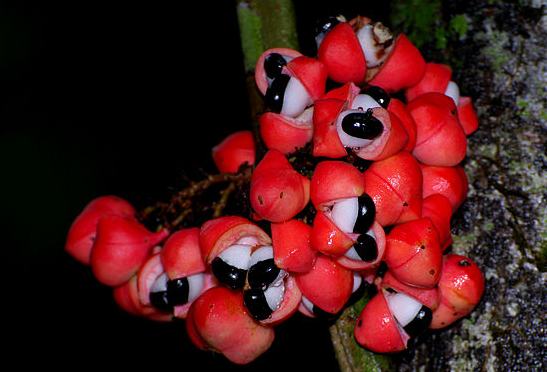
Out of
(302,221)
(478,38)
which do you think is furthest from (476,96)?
(302,221)

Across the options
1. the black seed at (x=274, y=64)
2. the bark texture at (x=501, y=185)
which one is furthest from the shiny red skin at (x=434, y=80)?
the black seed at (x=274, y=64)

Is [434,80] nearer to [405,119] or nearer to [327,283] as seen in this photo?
[405,119]

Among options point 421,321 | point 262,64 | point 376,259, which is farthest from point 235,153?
point 421,321

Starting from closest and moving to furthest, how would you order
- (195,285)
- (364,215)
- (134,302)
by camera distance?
(364,215) < (195,285) < (134,302)

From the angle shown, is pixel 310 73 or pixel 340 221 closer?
pixel 340 221

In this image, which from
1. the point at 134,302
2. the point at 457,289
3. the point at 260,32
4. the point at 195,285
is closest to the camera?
the point at 457,289

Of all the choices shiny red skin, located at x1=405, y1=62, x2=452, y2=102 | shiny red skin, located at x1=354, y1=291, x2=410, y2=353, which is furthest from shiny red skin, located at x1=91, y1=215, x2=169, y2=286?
shiny red skin, located at x1=405, y1=62, x2=452, y2=102

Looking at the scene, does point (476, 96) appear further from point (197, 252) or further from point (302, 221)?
point (197, 252)
